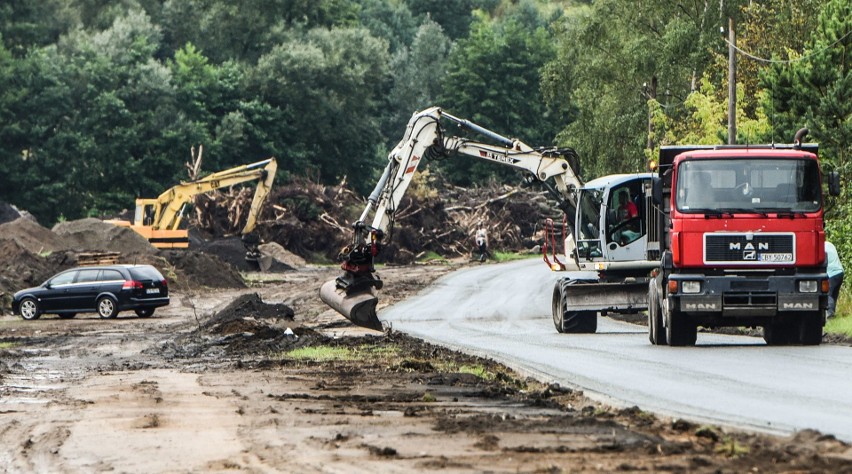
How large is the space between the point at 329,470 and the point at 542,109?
103 meters

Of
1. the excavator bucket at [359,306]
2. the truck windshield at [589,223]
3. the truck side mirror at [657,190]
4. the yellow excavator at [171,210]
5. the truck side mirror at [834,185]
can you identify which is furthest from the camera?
the yellow excavator at [171,210]

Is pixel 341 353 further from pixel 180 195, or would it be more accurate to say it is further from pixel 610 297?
pixel 180 195

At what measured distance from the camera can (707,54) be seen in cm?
5812

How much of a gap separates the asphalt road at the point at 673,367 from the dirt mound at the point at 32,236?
854 inches

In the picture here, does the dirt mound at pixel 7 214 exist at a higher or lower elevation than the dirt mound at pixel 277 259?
higher

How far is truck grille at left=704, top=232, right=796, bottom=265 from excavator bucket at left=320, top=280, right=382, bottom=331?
8245 millimetres

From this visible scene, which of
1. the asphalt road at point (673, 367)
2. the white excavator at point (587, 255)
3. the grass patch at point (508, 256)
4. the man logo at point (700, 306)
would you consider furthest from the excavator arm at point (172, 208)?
the man logo at point (700, 306)

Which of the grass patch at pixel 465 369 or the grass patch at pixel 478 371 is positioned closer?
the grass patch at pixel 478 371

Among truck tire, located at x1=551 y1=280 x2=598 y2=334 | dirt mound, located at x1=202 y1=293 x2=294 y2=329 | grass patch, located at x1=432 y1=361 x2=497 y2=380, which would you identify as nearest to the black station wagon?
dirt mound, located at x1=202 y1=293 x2=294 y2=329

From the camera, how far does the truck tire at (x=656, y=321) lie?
2448cm

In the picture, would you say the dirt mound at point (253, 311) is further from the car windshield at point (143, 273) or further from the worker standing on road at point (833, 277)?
the worker standing on road at point (833, 277)

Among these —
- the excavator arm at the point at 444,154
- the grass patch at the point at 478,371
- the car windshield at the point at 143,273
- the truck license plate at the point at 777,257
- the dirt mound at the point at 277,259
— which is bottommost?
the grass patch at the point at 478,371

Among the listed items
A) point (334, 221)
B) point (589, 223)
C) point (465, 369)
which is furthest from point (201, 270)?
point (465, 369)

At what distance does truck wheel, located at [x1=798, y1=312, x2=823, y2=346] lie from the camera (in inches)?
931
